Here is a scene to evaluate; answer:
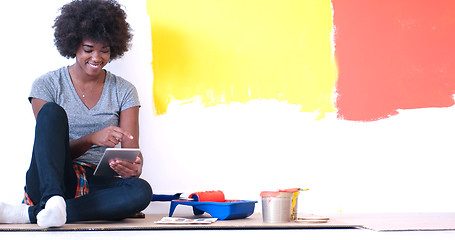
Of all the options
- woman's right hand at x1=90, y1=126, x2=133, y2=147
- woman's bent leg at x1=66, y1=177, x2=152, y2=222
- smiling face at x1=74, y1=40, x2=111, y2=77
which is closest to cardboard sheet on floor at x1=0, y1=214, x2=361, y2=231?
woman's bent leg at x1=66, y1=177, x2=152, y2=222

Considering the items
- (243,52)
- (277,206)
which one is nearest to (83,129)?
(277,206)

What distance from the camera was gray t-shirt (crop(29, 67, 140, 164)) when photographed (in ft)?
7.30

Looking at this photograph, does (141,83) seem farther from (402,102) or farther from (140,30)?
(402,102)

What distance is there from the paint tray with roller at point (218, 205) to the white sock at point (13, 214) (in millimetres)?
614

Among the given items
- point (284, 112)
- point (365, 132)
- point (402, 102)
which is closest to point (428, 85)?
point (402, 102)

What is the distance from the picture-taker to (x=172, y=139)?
9.08 ft

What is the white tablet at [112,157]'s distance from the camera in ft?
6.32

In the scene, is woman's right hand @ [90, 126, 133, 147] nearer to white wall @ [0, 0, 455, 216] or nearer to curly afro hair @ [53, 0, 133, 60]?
curly afro hair @ [53, 0, 133, 60]

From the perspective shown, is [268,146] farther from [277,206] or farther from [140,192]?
[140,192]

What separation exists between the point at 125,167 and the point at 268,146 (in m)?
0.98

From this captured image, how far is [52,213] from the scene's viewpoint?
1.69 metres

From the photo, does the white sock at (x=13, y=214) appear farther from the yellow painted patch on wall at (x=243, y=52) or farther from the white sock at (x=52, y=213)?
the yellow painted patch on wall at (x=243, y=52)

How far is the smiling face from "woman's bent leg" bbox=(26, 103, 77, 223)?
0.41 meters

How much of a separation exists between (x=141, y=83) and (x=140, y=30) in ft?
0.88
